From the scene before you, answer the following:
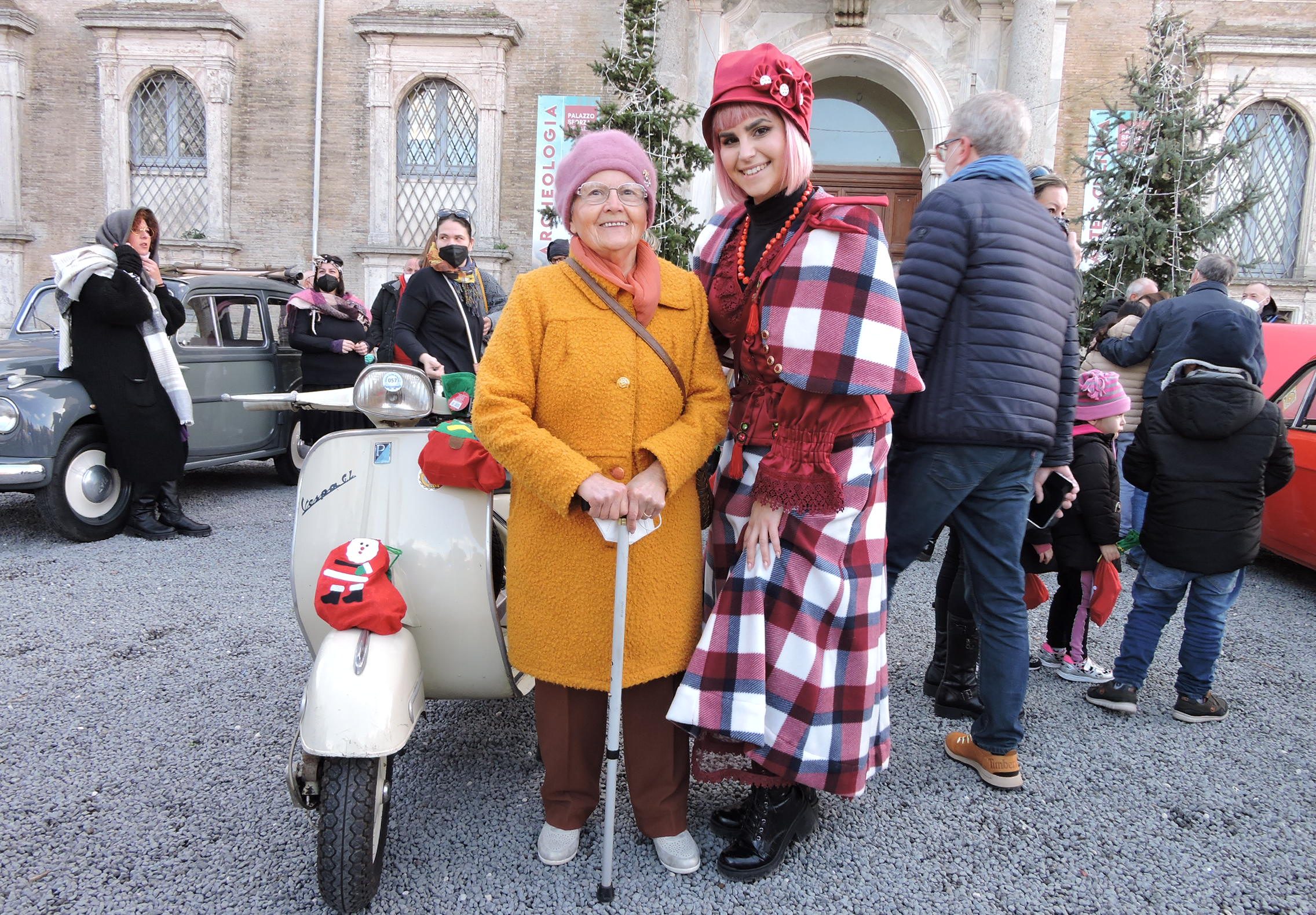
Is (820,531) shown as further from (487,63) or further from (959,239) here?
(487,63)

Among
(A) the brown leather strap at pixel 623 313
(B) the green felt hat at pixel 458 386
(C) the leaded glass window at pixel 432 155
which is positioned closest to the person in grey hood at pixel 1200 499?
(A) the brown leather strap at pixel 623 313

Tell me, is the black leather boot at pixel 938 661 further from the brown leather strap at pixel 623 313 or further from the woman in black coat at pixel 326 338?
the woman in black coat at pixel 326 338

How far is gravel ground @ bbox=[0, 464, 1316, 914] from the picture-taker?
202cm

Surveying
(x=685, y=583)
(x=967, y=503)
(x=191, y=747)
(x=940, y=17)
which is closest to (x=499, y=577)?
(x=685, y=583)

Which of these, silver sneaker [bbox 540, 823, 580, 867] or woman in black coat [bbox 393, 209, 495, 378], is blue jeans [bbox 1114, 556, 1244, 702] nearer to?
silver sneaker [bbox 540, 823, 580, 867]

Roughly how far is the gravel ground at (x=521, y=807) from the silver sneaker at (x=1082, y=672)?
0.08 meters

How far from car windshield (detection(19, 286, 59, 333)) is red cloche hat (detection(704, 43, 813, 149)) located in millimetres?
6119

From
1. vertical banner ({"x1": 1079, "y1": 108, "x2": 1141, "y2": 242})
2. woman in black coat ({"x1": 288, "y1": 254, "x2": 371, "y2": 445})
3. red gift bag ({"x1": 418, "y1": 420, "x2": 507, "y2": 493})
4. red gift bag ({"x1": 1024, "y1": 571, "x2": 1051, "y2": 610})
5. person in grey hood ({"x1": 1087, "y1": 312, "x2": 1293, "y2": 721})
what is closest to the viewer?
red gift bag ({"x1": 418, "y1": 420, "x2": 507, "y2": 493})

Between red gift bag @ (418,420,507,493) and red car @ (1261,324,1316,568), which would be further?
red car @ (1261,324,1316,568)

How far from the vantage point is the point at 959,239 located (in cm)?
228

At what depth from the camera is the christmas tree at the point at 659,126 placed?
7.95 m

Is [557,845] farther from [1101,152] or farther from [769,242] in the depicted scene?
[1101,152]

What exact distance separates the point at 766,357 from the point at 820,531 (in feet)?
1.49

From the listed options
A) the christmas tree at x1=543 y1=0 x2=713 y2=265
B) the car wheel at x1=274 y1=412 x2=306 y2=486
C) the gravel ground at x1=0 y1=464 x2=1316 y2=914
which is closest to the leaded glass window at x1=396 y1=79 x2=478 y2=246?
the christmas tree at x1=543 y1=0 x2=713 y2=265
